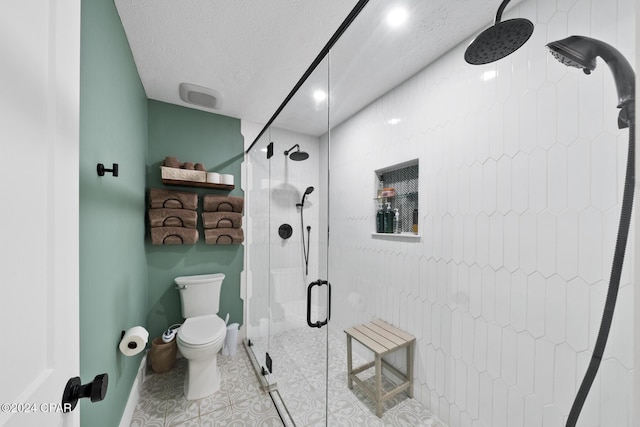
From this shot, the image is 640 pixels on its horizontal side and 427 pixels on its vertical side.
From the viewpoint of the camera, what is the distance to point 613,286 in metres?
0.77

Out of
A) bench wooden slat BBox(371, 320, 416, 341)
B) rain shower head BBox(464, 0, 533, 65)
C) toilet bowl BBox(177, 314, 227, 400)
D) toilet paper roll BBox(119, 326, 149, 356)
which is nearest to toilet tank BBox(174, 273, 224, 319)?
toilet bowl BBox(177, 314, 227, 400)

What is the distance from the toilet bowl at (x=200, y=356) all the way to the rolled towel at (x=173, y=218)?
0.87m

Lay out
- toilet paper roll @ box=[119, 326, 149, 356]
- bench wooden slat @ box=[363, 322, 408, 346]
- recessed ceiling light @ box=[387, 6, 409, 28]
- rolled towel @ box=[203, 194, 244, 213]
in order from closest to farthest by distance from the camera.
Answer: recessed ceiling light @ box=[387, 6, 409, 28] → toilet paper roll @ box=[119, 326, 149, 356] → bench wooden slat @ box=[363, 322, 408, 346] → rolled towel @ box=[203, 194, 244, 213]

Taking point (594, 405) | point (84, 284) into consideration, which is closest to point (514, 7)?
point (594, 405)

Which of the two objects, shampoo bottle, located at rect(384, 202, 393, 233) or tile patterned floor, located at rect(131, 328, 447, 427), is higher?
shampoo bottle, located at rect(384, 202, 393, 233)

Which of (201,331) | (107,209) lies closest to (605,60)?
(107,209)

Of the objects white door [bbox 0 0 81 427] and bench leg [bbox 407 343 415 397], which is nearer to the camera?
white door [bbox 0 0 81 427]

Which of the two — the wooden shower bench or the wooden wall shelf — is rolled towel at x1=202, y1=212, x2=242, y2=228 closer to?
the wooden wall shelf

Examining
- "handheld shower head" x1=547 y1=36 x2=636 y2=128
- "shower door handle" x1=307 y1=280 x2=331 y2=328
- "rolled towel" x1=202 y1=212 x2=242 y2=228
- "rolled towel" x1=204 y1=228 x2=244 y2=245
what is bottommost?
"shower door handle" x1=307 y1=280 x2=331 y2=328

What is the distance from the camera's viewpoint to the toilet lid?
5.34 feet

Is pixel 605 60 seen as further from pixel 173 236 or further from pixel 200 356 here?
pixel 173 236

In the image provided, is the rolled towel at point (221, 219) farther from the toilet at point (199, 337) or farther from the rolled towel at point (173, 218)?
the toilet at point (199, 337)

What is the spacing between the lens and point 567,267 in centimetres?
88

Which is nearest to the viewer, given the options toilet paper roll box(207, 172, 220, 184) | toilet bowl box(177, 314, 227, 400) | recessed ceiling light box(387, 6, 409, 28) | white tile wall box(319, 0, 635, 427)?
white tile wall box(319, 0, 635, 427)
